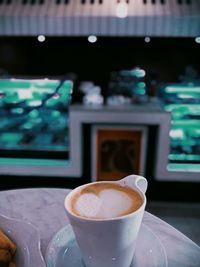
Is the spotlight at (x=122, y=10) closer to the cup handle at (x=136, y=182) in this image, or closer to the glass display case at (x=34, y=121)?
the glass display case at (x=34, y=121)

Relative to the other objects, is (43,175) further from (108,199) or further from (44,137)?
(108,199)

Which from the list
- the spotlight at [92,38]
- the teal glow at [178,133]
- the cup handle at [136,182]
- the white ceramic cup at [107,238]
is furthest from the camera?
the spotlight at [92,38]

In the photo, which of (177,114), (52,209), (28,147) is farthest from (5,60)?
(52,209)

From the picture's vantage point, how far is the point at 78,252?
24.7 inches

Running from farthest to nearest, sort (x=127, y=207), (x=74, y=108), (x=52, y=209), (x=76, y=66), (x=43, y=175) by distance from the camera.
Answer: (x=76, y=66) < (x=43, y=175) < (x=74, y=108) < (x=52, y=209) < (x=127, y=207)

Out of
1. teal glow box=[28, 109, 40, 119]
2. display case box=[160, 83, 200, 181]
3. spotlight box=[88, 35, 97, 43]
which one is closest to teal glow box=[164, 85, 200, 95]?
display case box=[160, 83, 200, 181]

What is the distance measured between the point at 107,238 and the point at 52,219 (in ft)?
0.98

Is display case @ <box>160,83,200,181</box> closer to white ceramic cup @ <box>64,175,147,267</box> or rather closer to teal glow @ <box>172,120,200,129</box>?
teal glow @ <box>172,120,200,129</box>

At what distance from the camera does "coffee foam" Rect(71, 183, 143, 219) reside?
1.82 feet

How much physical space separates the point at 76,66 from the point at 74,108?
1.68 ft

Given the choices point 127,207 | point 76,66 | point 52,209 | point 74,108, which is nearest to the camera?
point 127,207

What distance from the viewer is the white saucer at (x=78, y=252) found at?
601 mm

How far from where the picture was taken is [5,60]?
2.52m

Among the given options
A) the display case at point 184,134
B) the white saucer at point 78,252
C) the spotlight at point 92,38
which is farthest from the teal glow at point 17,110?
the white saucer at point 78,252
